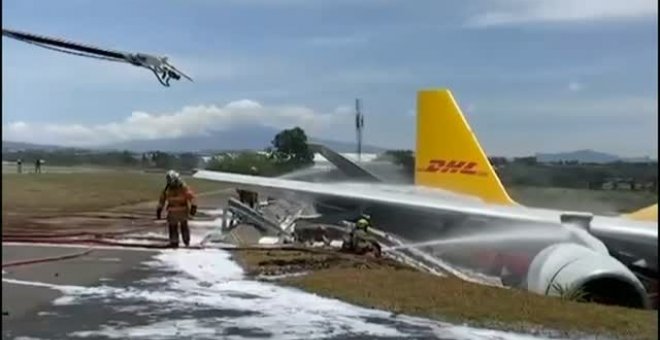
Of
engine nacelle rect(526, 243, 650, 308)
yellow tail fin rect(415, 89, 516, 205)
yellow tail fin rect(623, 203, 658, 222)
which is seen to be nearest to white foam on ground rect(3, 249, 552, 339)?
engine nacelle rect(526, 243, 650, 308)

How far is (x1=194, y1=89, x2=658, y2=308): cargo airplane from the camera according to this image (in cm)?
1030

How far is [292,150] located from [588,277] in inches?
428

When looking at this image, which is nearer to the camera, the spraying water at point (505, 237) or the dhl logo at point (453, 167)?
the spraying water at point (505, 237)

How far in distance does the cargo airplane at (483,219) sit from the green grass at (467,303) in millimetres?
598

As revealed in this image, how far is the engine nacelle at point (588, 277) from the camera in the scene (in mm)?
10125

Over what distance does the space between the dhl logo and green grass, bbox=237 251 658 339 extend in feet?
18.5

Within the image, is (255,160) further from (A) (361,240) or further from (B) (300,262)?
(B) (300,262)

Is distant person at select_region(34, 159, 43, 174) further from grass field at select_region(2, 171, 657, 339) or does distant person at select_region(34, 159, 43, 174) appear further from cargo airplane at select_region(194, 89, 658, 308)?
cargo airplane at select_region(194, 89, 658, 308)

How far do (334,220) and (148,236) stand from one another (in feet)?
12.2

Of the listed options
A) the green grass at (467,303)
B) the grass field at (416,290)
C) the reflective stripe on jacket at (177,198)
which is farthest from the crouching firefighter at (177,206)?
the green grass at (467,303)

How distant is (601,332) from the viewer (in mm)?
8398

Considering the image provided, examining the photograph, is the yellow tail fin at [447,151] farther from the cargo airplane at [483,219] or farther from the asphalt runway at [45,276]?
the asphalt runway at [45,276]

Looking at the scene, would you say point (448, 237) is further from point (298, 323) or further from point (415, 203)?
point (298, 323)

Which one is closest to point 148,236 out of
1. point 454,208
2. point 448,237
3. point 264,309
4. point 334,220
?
point 334,220
